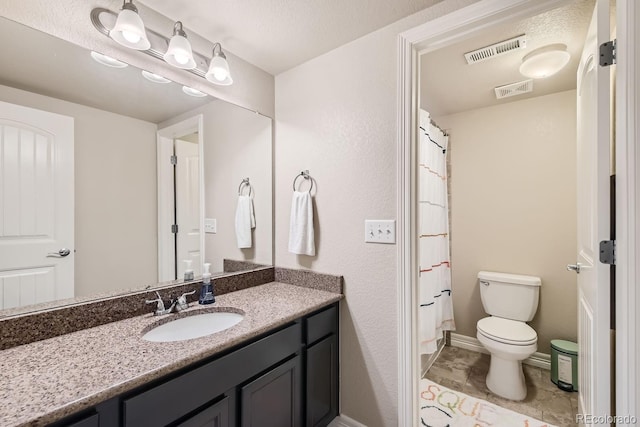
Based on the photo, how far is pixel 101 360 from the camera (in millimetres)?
843

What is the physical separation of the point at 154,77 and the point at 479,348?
3.16m

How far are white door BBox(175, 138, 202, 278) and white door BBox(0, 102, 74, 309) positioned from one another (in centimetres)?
45

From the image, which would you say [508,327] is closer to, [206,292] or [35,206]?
[206,292]

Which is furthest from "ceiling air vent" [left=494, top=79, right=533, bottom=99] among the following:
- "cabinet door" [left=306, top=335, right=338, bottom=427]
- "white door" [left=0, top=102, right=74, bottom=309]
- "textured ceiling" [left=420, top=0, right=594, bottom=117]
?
"white door" [left=0, top=102, right=74, bottom=309]

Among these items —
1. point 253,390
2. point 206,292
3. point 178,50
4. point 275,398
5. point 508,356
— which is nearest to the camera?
point 253,390

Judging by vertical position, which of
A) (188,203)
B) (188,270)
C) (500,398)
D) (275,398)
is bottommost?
(500,398)

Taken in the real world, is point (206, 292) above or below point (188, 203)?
below

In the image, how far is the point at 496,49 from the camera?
1.65 m

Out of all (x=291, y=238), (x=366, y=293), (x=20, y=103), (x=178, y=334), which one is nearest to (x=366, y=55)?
(x=291, y=238)

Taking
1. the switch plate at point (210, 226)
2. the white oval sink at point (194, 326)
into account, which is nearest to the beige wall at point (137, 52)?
the switch plate at point (210, 226)

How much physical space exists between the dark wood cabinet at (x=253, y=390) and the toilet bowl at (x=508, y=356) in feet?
3.91

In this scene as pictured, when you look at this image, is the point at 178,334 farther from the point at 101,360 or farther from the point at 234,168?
the point at 234,168

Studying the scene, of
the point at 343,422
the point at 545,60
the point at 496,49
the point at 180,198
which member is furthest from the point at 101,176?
the point at 545,60

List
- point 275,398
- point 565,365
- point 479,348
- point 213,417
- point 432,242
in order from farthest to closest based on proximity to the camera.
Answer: point 479,348, point 432,242, point 565,365, point 275,398, point 213,417
